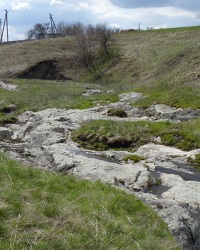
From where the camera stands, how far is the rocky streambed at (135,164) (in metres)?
12.6

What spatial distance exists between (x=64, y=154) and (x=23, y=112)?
17.9m

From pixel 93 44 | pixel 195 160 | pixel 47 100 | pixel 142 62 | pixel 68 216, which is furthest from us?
pixel 93 44

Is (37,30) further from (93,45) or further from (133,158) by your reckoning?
(133,158)

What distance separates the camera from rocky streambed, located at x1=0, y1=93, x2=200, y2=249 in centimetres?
1261

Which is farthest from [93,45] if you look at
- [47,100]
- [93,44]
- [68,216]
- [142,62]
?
[68,216]

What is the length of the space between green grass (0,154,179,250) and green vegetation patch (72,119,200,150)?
38.6ft

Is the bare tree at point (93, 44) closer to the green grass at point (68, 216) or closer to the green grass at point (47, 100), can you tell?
the green grass at point (47, 100)

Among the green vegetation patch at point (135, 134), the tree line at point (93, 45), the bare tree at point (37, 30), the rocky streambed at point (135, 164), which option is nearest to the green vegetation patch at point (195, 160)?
the rocky streambed at point (135, 164)

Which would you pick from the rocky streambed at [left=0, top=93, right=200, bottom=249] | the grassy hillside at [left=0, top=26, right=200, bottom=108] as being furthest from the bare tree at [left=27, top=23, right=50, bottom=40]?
the rocky streambed at [left=0, top=93, right=200, bottom=249]

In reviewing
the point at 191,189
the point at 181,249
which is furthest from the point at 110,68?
the point at 181,249

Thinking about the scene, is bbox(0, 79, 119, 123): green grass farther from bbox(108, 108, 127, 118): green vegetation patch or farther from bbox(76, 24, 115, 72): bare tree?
bbox(76, 24, 115, 72): bare tree

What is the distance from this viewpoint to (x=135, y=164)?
1997cm

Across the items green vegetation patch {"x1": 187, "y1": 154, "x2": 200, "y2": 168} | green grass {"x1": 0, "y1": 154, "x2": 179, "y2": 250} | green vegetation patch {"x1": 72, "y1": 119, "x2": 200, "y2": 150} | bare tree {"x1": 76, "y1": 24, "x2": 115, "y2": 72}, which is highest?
bare tree {"x1": 76, "y1": 24, "x2": 115, "y2": 72}

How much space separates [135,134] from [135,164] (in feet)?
18.9
